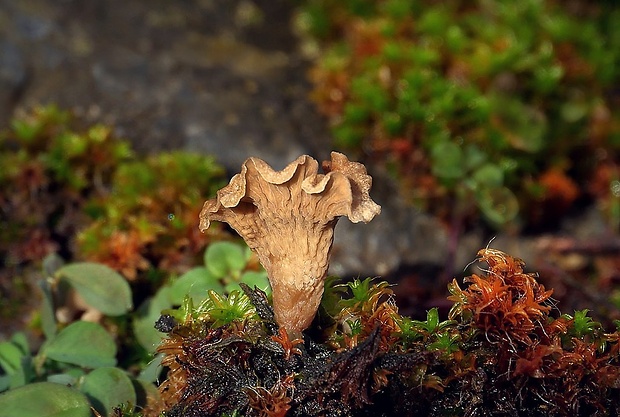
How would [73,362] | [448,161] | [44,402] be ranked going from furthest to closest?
[448,161], [73,362], [44,402]

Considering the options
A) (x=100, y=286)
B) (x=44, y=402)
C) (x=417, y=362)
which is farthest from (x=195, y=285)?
(x=417, y=362)

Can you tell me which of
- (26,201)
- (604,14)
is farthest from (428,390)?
(604,14)

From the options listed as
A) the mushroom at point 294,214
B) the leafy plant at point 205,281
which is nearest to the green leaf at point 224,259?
the leafy plant at point 205,281

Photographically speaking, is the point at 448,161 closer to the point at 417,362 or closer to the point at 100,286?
the point at 417,362

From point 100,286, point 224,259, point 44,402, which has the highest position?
point 224,259

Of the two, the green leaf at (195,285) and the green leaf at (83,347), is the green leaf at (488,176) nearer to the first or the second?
the green leaf at (195,285)

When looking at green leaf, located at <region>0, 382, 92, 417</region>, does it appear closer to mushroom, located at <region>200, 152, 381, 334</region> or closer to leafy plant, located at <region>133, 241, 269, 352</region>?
leafy plant, located at <region>133, 241, 269, 352</region>
